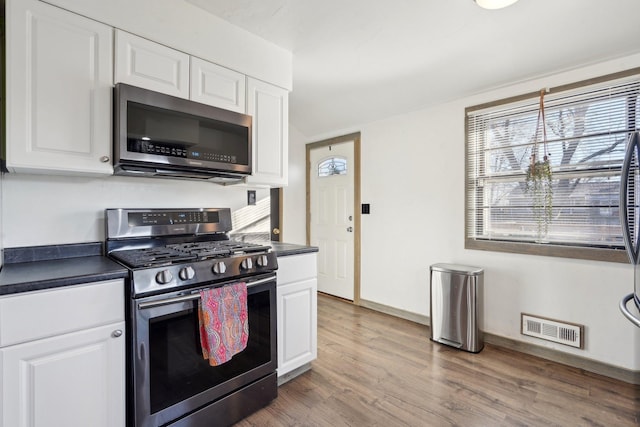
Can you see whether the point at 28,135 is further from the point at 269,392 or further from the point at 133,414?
the point at 269,392

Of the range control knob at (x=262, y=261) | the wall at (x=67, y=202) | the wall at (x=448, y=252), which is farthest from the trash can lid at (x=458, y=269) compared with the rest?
the wall at (x=67, y=202)

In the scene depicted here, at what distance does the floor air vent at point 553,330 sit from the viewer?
2.37 meters

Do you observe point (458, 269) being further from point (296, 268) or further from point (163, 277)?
point (163, 277)

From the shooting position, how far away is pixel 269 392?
6.31 feet

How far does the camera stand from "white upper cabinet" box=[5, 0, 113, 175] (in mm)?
1399

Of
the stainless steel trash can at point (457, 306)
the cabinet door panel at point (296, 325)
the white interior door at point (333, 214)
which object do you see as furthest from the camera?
the white interior door at point (333, 214)

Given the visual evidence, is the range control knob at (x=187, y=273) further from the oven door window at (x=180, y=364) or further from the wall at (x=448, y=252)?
the wall at (x=448, y=252)

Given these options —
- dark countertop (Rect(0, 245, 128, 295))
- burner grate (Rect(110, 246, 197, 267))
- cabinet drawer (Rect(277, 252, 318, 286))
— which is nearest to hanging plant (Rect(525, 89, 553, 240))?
cabinet drawer (Rect(277, 252, 318, 286))

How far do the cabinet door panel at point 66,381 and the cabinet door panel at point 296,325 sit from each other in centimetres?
94

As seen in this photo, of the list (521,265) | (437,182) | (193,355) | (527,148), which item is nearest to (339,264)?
(437,182)

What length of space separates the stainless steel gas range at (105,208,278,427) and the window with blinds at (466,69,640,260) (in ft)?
6.93

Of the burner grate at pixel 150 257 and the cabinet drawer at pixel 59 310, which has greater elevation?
the burner grate at pixel 150 257

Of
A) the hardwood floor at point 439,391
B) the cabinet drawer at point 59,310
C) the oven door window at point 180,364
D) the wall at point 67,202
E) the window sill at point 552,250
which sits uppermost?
the wall at point 67,202

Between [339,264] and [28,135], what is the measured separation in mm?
3353
